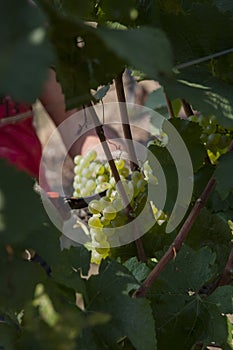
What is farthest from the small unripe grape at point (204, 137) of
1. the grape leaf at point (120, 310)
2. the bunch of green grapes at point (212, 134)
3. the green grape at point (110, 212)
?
the grape leaf at point (120, 310)

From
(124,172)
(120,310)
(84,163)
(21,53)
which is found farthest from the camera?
(84,163)

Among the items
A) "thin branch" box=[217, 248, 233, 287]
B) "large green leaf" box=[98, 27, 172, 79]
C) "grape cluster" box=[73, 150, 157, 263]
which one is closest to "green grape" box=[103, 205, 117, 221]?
"grape cluster" box=[73, 150, 157, 263]

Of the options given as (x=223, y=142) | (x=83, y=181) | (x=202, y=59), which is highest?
(x=202, y=59)

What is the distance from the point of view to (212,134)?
0.59m

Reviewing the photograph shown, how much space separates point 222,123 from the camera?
1.27 ft

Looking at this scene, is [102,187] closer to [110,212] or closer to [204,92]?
[110,212]

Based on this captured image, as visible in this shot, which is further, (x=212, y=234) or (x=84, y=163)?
(x=84, y=163)

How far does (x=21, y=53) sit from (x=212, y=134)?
418 millimetres

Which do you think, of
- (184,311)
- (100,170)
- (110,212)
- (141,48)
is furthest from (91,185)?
(141,48)

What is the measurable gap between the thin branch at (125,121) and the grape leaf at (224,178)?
100 millimetres

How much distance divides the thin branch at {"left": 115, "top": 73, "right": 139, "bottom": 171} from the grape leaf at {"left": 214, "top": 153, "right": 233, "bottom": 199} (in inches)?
4.0

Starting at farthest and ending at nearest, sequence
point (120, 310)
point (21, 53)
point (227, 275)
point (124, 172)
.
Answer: point (124, 172) → point (227, 275) → point (120, 310) → point (21, 53)

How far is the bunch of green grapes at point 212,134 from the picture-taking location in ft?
1.92

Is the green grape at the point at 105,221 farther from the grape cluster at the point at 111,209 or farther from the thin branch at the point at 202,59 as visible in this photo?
the thin branch at the point at 202,59
